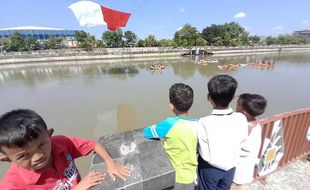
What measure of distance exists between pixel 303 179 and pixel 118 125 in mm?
5370

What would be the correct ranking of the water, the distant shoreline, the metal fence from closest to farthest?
the metal fence < the water < the distant shoreline

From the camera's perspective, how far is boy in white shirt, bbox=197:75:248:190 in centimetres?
127

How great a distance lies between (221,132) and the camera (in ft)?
4.16

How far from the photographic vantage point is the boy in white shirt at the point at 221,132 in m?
1.27

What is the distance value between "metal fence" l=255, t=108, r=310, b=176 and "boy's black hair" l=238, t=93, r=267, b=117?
373 millimetres

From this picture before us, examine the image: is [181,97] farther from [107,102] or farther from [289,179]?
[107,102]

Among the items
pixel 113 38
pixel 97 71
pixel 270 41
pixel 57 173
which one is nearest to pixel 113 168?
pixel 57 173

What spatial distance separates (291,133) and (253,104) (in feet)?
3.66

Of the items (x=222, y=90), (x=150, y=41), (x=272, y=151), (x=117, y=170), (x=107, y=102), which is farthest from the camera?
(x=150, y=41)

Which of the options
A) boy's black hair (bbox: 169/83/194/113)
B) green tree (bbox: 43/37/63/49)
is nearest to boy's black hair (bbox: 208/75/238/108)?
boy's black hair (bbox: 169/83/194/113)

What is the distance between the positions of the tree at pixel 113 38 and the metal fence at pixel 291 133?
34880 mm

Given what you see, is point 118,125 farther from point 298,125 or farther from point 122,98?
point 298,125

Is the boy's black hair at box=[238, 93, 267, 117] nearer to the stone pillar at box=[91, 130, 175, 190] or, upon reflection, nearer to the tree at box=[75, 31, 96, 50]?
the stone pillar at box=[91, 130, 175, 190]

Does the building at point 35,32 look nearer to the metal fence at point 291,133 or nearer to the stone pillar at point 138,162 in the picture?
the metal fence at point 291,133
